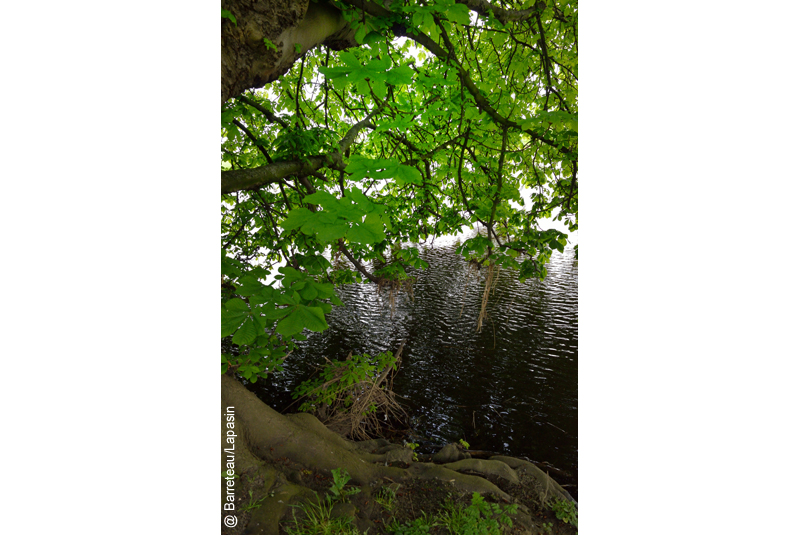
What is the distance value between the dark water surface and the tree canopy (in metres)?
0.95

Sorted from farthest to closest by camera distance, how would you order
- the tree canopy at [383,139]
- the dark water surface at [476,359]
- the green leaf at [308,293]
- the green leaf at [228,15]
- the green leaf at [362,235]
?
the dark water surface at [476,359] < the green leaf at [228,15] < the green leaf at [308,293] < the tree canopy at [383,139] < the green leaf at [362,235]

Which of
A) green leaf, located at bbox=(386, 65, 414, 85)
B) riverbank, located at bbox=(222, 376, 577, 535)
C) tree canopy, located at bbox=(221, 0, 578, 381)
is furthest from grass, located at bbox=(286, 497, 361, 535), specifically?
green leaf, located at bbox=(386, 65, 414, 85)

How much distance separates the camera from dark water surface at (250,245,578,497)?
12.2ft

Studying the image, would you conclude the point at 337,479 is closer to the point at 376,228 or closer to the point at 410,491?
the point at 410,491

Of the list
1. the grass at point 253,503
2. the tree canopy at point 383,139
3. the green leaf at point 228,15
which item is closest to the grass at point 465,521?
the grass at point 253,503

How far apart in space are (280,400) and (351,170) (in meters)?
3.63

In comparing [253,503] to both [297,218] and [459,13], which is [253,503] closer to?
[297,218]

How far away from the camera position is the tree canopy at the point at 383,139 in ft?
3.58

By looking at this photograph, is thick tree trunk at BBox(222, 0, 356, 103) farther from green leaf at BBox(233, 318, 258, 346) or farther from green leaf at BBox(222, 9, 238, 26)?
green leaf at BBox(233, 318, 258, 346)

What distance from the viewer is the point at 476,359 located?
5.03 m

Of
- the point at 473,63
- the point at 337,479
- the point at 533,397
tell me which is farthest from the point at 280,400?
the point at 473,63

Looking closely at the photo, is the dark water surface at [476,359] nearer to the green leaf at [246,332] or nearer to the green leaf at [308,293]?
the green leaf at [308,293]

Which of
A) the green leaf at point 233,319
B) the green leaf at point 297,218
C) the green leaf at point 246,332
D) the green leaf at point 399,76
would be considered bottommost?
the green leaf at point 246,332

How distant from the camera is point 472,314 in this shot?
20.6ft
